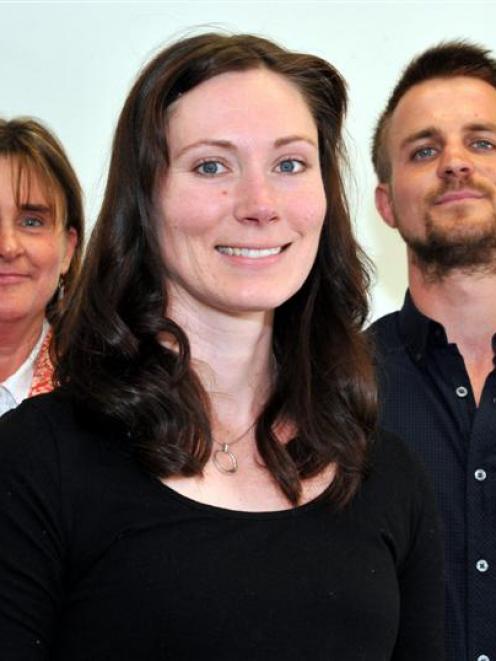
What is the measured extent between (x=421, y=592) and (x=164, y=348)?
38 centimetres

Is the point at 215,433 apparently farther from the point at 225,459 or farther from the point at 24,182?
the point at 24,182

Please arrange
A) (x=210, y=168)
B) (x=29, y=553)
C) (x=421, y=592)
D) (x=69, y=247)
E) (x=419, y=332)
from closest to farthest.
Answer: (x=29, y=553) → (x=210, y=168) → (x=421, y=592) → (x=419, y=332) → (x=69, y=247)

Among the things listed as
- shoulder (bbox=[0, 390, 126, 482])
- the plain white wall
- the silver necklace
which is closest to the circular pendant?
the silver necklace

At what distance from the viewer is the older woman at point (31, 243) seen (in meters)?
2.15

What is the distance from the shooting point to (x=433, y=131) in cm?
212

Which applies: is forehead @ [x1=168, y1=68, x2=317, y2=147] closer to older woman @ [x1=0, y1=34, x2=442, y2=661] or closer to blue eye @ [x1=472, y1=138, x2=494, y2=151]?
older woman @ [x1=0, y1=34, x2=442, y2=661]

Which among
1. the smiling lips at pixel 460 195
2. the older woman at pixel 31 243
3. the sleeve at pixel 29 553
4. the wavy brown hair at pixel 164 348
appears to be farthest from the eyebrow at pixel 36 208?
the sleeve at pixel 29 553

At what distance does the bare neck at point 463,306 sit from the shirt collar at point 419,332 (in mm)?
38

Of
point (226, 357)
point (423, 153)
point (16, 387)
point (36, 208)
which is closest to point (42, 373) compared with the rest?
point (16, 387)

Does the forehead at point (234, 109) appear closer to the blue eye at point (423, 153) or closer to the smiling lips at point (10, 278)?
the blue eye at point (423, 153)

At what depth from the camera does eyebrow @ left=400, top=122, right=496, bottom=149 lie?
2105 mm

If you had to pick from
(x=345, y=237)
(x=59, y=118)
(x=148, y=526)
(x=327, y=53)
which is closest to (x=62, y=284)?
(x=59, y=118)

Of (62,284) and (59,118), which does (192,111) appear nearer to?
(62,284)

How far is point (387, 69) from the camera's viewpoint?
94.6 inches
